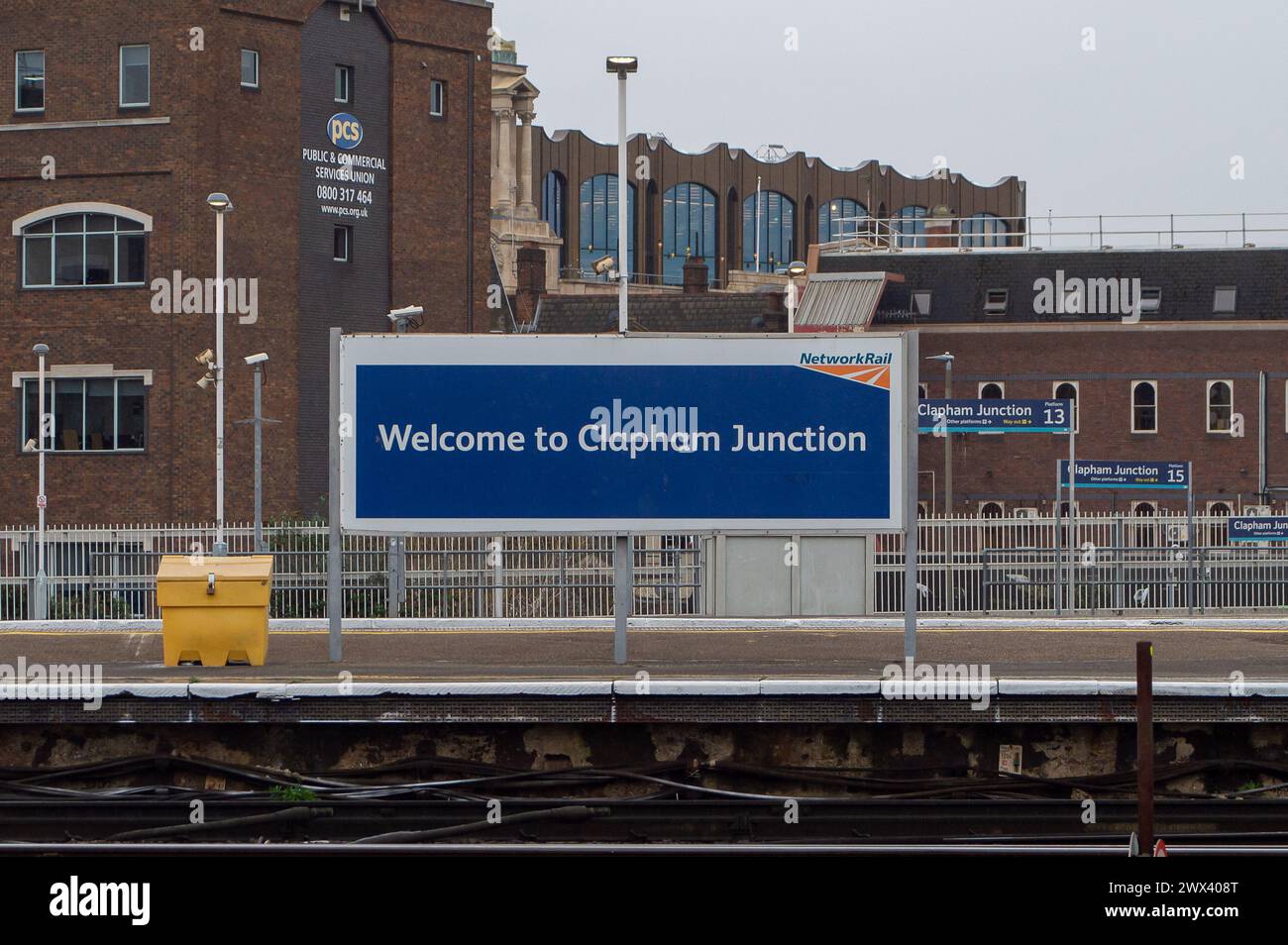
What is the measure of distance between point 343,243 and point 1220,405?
29.3 metres

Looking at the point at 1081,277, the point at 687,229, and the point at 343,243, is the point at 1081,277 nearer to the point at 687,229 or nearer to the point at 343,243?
the point at 343,243

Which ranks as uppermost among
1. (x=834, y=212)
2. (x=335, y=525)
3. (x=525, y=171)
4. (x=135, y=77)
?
(x=834, y=212)

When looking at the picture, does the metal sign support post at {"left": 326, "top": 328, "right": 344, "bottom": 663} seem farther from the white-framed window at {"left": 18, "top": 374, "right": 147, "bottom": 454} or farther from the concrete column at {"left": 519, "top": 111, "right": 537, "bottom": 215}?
the concrete column at {"left": 519, "top": 111, "right": 537, "bottom": 215}

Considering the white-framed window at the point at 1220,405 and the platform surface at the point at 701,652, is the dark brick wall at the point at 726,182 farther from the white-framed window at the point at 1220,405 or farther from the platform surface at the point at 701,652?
the platform surface at the point at 701,652

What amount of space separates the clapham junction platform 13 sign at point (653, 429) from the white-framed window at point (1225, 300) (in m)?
45.0

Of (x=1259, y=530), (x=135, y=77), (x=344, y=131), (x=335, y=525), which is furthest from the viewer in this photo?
(x=344, y=131)

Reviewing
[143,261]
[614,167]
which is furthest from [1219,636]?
[614,167]

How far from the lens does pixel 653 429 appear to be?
1529 cm

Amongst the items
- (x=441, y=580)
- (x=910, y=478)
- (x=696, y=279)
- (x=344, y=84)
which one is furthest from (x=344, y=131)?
(x=910, y=478)

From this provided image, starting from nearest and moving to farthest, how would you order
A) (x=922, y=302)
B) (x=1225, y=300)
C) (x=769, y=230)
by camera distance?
(x=1225, y=300) → (x=922, y=302) → (x=769, y=230)

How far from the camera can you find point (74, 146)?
44.2 metres
